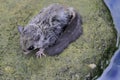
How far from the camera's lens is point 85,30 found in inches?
217

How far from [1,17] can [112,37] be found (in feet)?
5.31

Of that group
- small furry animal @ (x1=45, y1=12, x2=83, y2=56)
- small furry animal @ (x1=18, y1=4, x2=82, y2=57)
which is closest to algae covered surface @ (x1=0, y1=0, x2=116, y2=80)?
small furry animal @ (x1=45, y1=12, x2=83, y2=56)

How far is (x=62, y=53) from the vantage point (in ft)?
17.2

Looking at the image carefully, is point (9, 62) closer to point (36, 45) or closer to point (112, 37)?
point (36, 45)

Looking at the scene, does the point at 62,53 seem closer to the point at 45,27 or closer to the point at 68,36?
the point at 68,36

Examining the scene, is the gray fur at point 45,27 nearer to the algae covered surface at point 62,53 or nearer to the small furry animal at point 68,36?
the small furry animal at point 68,36

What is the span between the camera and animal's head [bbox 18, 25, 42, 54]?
5086 mm

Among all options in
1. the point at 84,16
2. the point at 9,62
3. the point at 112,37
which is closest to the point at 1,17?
the point at 9,62

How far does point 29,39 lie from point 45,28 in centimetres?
30

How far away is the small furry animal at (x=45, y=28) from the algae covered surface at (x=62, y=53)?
0.19 metres

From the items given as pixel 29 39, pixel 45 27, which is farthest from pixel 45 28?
pixel 29 39

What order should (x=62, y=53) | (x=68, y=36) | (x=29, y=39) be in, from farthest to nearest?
(x=68, y=36) < (x=62, y=53) < (x=29, y=39)

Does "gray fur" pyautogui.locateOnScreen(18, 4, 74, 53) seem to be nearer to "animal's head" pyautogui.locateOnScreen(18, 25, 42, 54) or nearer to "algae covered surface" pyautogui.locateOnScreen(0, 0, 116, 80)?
"animal's head" pyautogui.locateOnScreen(18, 25, 42, 54)

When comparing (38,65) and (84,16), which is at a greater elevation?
(84,16)
